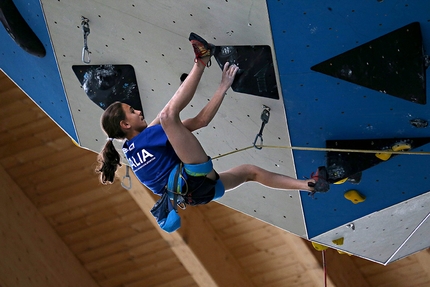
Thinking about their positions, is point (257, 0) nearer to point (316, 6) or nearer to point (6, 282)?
point (316, 6)

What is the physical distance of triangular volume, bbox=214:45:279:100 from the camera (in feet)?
8.76

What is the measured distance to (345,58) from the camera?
2.56 m

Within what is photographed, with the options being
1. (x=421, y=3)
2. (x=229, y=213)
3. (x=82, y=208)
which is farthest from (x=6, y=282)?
(x=421, y=3)

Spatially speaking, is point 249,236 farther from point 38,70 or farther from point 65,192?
point 38,70

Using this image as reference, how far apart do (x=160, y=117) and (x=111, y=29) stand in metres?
0.51

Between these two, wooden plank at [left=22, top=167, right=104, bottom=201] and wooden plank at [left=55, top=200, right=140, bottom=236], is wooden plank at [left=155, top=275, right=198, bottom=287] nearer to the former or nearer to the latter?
wooden plank at [left=55, top=200, right=140, bottom=236]

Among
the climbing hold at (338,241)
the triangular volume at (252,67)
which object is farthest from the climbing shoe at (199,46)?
the climbing hold at (338,241)

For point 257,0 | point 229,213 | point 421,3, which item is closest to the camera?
point 421,3

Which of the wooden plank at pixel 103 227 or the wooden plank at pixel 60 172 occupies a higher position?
the wooden plank at pixel 60 172

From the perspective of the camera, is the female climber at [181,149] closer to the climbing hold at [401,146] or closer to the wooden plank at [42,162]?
the climbing hold at [401,146]

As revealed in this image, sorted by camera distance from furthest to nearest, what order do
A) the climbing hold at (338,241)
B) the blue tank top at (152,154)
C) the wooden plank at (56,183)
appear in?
the wooden plank at (56,183) < the climbing hold at (338,241) < the blue tank top at (152,154)

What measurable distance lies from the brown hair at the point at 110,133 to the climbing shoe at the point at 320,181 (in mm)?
765

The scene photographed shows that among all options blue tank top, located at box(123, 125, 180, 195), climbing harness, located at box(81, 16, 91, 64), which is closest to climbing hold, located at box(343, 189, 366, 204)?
blue tank top, located at box(123, 125, 180, 195)

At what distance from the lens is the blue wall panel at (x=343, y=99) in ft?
7.92
